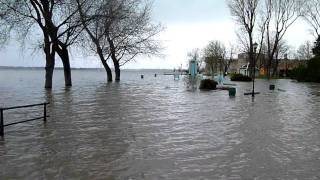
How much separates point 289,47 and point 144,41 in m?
62.5

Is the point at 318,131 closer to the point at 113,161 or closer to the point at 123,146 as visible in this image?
the point at 123,146

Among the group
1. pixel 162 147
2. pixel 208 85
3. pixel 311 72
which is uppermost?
pixel 311 72

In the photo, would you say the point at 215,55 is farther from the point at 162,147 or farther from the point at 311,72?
the point at 162,147

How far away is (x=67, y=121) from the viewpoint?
15.2 meters

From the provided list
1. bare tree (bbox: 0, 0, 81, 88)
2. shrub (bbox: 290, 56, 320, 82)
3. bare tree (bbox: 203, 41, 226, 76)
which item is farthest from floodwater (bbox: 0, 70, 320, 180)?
bare tree (bbox: 203, 41, 226, 76)

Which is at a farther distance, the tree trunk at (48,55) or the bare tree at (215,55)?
the bare tree at (215,55)

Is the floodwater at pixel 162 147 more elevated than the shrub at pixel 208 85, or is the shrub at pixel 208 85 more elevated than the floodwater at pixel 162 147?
the shrub at pixel 208 85

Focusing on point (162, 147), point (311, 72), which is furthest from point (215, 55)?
point (162, 147)

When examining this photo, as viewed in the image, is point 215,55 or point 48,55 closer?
point 48,55

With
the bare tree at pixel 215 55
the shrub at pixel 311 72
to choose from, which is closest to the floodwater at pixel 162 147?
the shrub at pixel 311 72

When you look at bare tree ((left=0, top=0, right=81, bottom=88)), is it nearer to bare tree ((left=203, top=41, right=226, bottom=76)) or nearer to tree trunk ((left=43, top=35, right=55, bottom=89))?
tree trunk ((left=43, top=35, right=55, bottom=89))

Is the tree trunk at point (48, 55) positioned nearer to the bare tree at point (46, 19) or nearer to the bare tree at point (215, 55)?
the bare tree at point (46, 19)

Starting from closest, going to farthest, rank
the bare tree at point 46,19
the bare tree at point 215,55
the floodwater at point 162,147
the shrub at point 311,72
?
1. the floodwater at point 162,147
2. the bare tree at point 46,19
3. the shrub at point 311,72
4. the bare tree at point 215,55

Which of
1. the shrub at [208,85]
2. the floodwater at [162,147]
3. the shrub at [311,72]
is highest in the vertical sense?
the shrub at [311,72]
